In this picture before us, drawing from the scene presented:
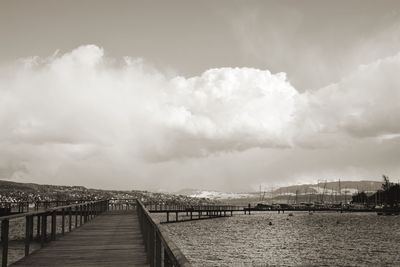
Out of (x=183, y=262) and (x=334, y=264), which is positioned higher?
(x=183, y=262)

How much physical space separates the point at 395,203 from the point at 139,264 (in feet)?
658

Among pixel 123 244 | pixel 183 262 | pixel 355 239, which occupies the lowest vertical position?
pixel 355 239

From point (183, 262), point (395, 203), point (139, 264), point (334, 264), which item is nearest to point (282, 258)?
point (334, 264)

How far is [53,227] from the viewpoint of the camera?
14594 millimetres

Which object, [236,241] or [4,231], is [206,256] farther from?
[4,231]

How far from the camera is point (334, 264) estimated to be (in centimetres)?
4784

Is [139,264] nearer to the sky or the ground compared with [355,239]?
nearer to the sky

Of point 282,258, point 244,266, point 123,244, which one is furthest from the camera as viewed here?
point 282,258

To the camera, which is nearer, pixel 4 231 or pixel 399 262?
pixel 4 231

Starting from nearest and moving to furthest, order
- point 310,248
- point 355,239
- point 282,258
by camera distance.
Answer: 1. point 282,258
2. point 310,248
3. point 355,239

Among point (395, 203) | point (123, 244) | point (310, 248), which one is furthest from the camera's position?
point (395, 203)

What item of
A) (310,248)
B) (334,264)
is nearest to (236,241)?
(310,248)

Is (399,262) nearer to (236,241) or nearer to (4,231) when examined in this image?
(236,241)

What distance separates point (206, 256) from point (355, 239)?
37.8 metres
